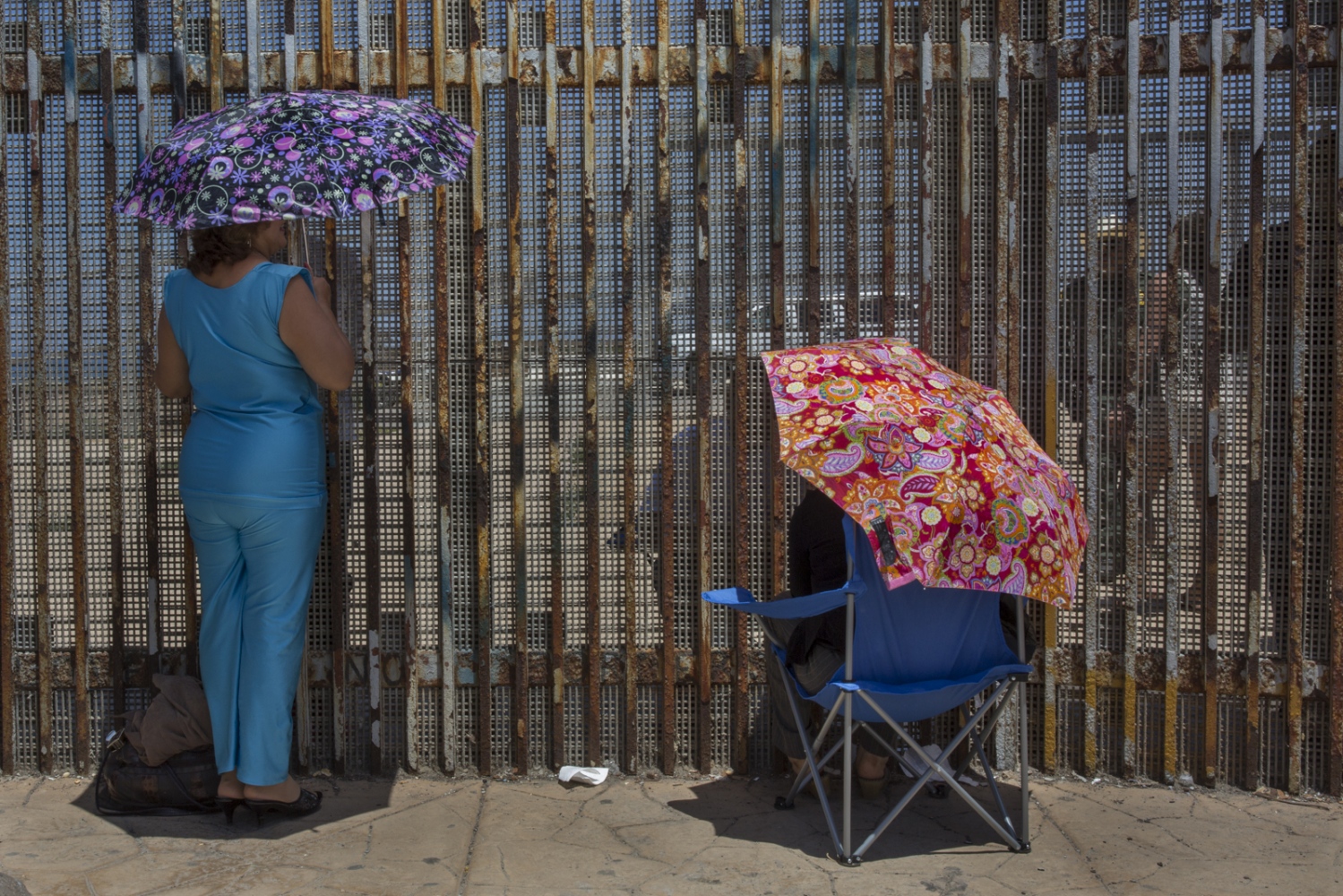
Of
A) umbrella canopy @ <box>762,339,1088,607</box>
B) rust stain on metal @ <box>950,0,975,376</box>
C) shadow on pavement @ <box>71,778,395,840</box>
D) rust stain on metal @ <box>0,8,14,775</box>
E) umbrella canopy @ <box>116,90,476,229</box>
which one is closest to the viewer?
umbrella canopy @ <box>762,339,1088,607</box>

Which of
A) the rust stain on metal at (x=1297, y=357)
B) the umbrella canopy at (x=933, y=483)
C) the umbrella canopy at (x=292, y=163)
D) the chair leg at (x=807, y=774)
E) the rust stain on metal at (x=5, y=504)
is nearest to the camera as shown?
the umbrella canopy at (x=933, y=483)

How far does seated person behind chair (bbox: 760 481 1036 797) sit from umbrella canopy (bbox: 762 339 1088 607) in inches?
17.0

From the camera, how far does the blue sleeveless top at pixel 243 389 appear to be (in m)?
3.73

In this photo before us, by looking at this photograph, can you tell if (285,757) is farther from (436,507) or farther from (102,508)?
(102,508)

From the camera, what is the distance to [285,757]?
390cm

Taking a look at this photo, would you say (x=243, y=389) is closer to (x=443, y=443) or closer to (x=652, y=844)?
(x=443, y=443)

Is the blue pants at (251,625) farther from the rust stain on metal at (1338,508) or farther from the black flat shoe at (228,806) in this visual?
the rust stain on metal at (1338,508)

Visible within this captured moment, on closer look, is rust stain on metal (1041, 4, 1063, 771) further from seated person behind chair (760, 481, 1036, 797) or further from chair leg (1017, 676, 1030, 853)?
chair leg (1017, 676, 1030, 853)

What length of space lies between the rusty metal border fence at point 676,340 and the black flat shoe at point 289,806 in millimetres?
349

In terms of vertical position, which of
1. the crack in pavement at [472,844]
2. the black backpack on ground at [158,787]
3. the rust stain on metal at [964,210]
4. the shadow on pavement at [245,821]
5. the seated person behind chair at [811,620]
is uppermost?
the rust stain on metal at [964,210]

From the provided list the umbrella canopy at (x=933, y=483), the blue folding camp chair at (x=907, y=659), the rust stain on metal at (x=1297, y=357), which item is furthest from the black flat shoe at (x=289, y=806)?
the rust stain on metal at (x=1297, y=357)

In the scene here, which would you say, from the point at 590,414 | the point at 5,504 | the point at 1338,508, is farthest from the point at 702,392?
the point at 5,504

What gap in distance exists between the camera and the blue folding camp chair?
3.48 meters

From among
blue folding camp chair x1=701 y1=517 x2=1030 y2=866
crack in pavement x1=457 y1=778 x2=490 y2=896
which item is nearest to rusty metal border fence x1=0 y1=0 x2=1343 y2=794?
crack in pavement x1=457 y1=778 x2=490 y2=896
